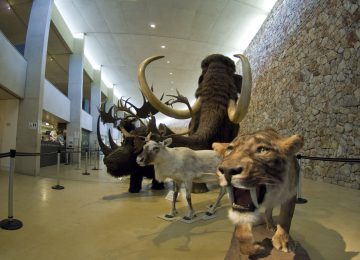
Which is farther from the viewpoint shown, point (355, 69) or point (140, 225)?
point (355, 69)

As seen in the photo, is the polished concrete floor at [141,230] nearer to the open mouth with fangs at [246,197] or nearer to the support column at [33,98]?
the open mouth with fangs at [246,197]

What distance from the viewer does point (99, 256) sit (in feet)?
7.32

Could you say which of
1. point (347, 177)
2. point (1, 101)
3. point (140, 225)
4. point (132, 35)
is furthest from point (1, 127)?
point (347, 177)

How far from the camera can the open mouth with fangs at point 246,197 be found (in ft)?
4.04

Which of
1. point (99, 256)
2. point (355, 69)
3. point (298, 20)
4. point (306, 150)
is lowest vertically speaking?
point (99, 256)

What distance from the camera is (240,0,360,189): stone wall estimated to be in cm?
482

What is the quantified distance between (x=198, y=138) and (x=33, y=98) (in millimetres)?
5853

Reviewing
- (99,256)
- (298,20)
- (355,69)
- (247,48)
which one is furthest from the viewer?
(247,48)

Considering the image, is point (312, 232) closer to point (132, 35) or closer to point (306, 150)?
point (306, 150)

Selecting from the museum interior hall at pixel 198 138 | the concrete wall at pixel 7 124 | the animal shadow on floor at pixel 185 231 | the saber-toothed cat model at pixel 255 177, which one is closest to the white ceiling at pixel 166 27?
the museum interior hall at pixel 198 138

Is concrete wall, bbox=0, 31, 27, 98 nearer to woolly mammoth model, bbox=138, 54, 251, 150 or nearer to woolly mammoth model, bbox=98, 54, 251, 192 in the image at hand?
woolly mammoth model, bbox=98, 54, 251, 192

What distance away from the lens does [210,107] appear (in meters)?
4.30

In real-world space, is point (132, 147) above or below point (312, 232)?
above

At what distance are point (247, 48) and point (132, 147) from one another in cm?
841
